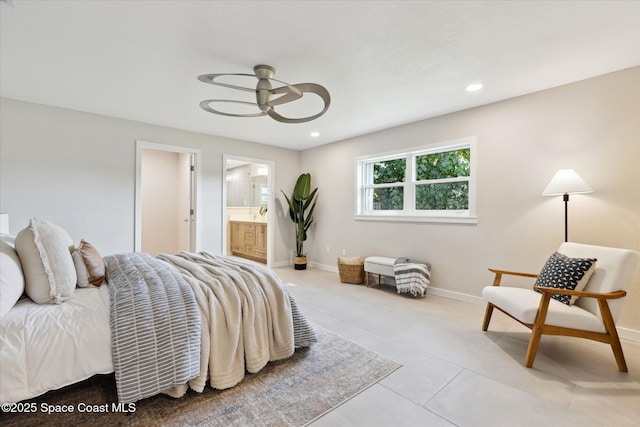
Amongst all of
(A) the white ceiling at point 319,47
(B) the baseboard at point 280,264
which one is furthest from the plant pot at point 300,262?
(A) the white ceiling at point 319,47

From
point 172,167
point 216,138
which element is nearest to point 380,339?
point 216,138

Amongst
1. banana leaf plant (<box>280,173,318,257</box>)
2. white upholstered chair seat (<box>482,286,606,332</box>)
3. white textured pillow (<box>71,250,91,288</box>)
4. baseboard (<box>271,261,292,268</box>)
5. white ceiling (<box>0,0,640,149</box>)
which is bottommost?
baseboard (<box>271,261,292,268</box>)

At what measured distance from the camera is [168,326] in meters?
1.63

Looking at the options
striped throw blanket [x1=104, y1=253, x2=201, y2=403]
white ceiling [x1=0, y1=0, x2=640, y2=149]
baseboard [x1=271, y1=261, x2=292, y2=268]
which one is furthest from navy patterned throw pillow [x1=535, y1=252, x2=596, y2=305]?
baseboard [x1=271, y1=261, x2=292, y2=268]

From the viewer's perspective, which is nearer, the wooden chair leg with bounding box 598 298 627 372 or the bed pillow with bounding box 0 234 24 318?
the bed pillow with bounding box 0 234 24 318

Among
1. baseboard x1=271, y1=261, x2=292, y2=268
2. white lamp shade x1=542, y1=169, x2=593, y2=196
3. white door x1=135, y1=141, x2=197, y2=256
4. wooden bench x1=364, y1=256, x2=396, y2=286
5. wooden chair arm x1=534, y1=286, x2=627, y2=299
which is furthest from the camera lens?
baseboard x1=271, y1=261, x2=292, y2=268

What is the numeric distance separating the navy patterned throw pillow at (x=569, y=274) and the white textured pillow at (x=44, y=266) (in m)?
3.40

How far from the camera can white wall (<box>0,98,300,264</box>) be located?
10.8 ft

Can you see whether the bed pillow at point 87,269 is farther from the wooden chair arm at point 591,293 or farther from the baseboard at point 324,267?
the baseboard at point 324,267

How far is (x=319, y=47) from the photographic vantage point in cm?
224

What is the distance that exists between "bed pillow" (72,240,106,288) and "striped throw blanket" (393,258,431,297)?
125 inches

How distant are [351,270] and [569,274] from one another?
2674mm

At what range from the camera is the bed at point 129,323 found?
1.39 metres

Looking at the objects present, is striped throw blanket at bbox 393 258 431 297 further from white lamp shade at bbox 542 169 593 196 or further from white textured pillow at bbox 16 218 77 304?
white textured pillow at bbox 16 218 77 304
